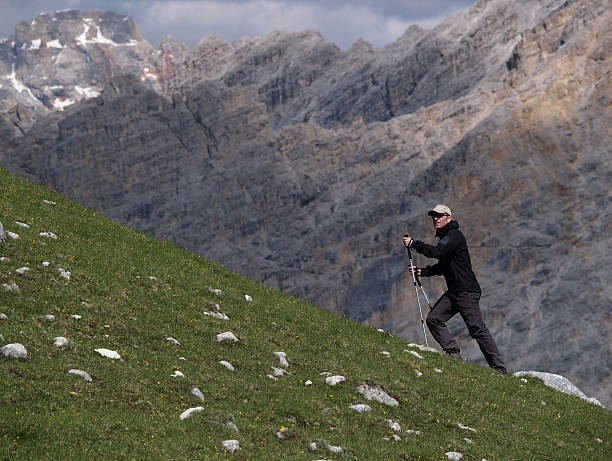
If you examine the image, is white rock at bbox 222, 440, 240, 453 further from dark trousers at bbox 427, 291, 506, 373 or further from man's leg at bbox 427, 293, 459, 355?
A: man's leg at bbox 427, 293, 459, 355

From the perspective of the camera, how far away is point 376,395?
16.8 meters

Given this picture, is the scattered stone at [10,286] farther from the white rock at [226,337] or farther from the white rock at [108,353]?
the white rock at [226,337]

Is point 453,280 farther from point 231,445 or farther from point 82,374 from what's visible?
point 82,374

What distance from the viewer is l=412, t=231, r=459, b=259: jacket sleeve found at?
21.1 m

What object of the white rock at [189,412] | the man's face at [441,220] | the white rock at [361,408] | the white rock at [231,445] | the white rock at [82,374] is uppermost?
the man's face at [441,220]

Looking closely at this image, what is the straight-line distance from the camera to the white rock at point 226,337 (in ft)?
59.5

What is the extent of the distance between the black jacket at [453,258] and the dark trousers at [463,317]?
0.27 m

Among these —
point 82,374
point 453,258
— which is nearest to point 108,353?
point 82,374

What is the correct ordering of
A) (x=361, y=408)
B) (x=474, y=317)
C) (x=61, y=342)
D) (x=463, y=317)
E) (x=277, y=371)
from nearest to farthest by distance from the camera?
(x=61, y=342), (x=361, y=408), (x=277, y=371), (x=474, y=317), (x=463, y=317)

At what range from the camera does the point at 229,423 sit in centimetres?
1344

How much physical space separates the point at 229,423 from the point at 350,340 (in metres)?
8.51

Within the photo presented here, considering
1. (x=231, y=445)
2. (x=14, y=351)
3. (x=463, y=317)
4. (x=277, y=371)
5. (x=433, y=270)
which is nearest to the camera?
(x=231, y=445)

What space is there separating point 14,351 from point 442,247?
12.1m

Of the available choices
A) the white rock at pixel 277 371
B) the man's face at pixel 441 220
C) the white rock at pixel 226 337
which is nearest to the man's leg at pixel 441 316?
the man's face at pixel 441 220
